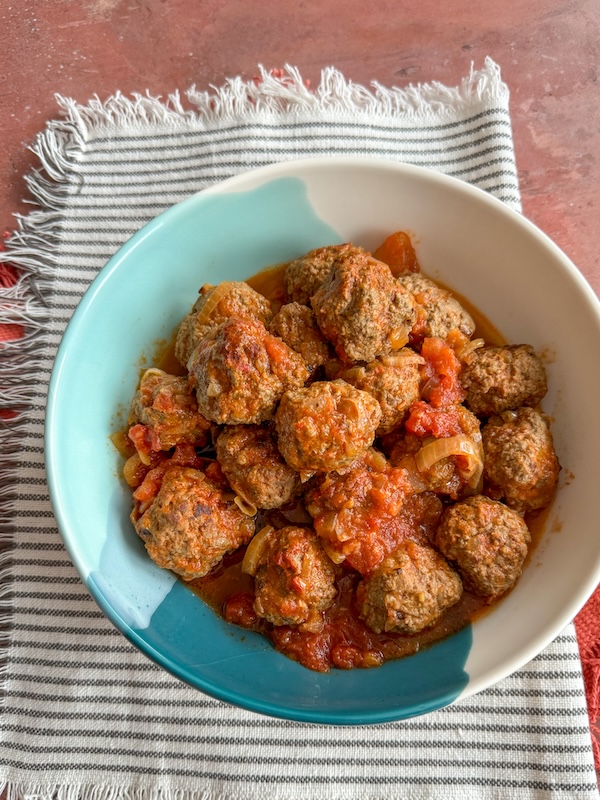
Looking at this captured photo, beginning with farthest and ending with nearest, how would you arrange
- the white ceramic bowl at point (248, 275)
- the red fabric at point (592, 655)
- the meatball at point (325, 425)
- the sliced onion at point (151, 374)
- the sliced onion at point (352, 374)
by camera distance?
1. the red fabric at point (592, 655)
2. the sliced onion at point (151, 374)
3. the sliced onion at point (352, 374)
4. the white ceramic bowl at point (248, 275)
5. the meatball at point (325, 425)

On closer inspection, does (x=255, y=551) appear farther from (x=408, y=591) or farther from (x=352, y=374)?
(x=352, y=374)

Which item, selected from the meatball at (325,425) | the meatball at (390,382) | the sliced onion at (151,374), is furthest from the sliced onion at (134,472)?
the meatball at (390,382)

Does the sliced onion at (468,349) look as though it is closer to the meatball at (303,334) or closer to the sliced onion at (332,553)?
the meatball at (303,334)

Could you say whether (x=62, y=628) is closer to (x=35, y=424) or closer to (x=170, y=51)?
(x=35, y=424)

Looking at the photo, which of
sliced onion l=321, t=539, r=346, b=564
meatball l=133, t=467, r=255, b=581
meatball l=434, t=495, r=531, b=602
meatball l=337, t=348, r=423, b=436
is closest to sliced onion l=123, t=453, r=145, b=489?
meatball l=133, t=467, r=255, b=581

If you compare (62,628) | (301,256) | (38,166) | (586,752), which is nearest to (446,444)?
(301,256)

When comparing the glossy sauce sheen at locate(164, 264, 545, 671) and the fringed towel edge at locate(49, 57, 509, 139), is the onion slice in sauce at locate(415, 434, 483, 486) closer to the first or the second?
the glossy sauce sheen at locate(164, 264, 545, 671)

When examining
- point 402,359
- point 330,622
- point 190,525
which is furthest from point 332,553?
point 402,359
